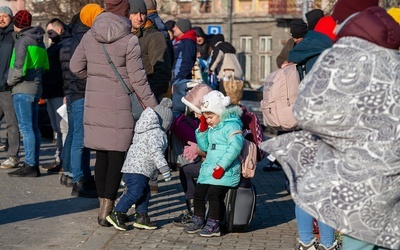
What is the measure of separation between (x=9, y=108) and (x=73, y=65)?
15.3 feet

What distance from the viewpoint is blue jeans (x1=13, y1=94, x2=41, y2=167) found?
43.3ft

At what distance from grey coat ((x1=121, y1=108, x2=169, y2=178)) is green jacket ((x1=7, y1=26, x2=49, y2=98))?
398 centimetres

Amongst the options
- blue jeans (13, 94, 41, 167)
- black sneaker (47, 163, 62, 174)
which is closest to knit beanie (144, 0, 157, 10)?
blue jeans (13, 94, 41, 167)

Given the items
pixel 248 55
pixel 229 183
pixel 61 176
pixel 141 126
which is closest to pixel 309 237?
pixel 229 183

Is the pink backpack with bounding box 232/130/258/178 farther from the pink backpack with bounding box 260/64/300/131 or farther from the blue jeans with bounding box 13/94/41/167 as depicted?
the blue jeans with bounding box 13/94/41/167

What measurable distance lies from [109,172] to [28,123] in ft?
12.9

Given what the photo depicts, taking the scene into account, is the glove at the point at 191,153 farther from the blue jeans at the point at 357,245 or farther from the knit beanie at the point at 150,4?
the blue jeans at the point at 357,245

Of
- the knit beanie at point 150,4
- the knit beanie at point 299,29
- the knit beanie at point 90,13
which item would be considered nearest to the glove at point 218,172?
the knit beanie at point 299,29

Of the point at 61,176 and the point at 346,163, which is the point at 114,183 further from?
the point at 346,163

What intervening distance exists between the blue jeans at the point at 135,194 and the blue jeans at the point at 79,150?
2.05 meters

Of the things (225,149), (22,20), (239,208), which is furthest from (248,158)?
(22,20)

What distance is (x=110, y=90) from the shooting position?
9.41m

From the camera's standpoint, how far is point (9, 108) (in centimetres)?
1407

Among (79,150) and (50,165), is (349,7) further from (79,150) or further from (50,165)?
(50,165)
